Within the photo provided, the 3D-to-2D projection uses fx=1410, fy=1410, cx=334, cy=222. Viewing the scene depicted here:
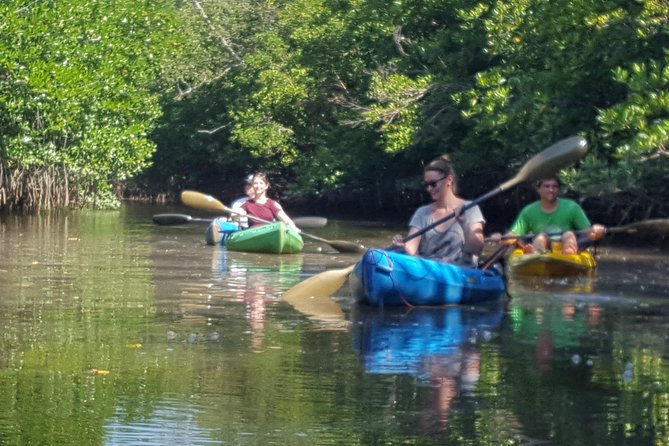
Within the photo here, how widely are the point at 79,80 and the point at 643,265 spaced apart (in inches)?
645

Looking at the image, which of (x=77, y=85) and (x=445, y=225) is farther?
(x=77, y=85)

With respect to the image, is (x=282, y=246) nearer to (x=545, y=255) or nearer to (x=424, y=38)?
(x=545, y=255)

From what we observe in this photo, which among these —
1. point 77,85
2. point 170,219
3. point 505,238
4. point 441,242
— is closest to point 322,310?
point 441,242

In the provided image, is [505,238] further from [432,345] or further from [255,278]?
[432,345]

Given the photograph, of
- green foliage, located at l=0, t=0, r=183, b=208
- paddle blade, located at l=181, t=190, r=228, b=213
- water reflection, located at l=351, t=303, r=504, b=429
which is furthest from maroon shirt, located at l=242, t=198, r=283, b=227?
green foliage, located at l=0, t=0, r=183, b=208

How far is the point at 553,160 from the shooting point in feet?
48.7

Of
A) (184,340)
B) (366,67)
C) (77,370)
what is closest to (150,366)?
(77,370)

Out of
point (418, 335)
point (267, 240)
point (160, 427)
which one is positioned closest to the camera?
point (160, 427)

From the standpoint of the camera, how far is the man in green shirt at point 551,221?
1688 centimetres

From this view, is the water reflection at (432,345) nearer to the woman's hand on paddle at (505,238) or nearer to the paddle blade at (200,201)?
the woman's hand on paddle at (505,238)

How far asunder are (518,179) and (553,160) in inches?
16.6

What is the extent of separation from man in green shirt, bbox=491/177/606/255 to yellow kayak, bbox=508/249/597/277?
0.20 meters

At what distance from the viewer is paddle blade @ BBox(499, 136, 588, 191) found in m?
14.7

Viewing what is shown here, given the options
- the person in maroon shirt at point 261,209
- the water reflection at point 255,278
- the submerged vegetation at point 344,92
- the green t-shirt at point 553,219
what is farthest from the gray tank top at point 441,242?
the person in maroon shirt at point 261,209
